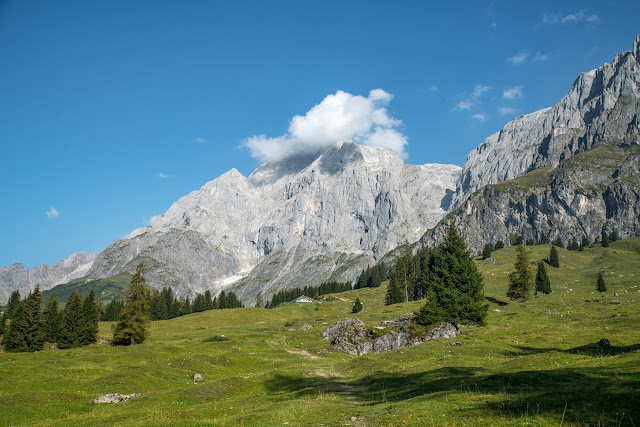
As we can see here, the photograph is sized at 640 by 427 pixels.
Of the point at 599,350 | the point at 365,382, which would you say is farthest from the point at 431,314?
the point at 365,382

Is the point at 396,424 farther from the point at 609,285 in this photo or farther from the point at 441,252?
the point at 609,285

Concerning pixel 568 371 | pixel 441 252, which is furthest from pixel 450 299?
pixel 568 371

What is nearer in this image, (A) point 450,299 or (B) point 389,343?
(B) point 389,343

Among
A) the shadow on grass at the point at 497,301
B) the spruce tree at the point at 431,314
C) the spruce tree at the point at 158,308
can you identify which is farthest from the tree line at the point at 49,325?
the shadow on grass at the point at 497,301

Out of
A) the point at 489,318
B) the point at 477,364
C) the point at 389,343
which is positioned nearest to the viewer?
the point at 477,364

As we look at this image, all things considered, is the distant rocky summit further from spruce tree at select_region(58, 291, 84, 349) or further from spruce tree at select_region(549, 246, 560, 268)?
spruce tree at select_region(549, 246, 560, 268)

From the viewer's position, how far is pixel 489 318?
80250 mm

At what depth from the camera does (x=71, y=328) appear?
78312 mm

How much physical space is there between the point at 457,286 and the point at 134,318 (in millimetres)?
58931

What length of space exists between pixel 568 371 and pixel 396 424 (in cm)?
1457

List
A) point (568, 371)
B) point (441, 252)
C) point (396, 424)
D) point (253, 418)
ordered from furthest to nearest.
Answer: point (441, 252)
point (568, 371)
point (253, 418)
point (396, 424)

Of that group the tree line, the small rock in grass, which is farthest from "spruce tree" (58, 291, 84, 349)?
the small rock in grass

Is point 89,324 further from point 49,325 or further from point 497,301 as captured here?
point 497,301

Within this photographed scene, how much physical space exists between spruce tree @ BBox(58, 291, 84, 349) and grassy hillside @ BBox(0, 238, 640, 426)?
22498mm
